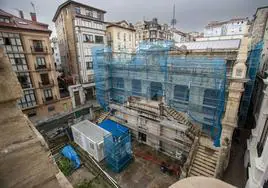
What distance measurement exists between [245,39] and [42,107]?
80.9 feet

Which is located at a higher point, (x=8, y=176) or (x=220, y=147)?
(x=8, y=176)

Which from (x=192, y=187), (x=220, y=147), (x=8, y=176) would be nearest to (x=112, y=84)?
(x=220, y=147)

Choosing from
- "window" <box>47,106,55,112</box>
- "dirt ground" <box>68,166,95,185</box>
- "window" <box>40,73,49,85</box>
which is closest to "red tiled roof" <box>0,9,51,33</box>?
"window" <box>40,73,49,85</box>

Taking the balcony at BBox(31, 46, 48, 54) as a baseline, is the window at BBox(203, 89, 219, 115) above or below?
below

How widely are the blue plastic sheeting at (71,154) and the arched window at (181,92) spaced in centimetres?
1183

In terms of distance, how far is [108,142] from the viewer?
12656 mm

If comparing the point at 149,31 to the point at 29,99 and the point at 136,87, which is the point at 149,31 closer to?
the point at 136,87

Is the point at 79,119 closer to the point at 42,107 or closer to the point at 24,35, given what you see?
the point at 42,107

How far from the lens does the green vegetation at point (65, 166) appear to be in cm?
1232

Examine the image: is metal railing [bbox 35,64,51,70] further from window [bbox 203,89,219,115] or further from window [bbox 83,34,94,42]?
window [bbox 203,89,219,115]

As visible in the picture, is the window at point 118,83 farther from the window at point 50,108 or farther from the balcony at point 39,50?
the balcony at point 39,50

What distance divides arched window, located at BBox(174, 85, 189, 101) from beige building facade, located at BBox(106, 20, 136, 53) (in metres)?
14.6

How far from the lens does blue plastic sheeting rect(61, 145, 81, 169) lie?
43.2 feet

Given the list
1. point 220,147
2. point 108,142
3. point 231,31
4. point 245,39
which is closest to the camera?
point 245,39
